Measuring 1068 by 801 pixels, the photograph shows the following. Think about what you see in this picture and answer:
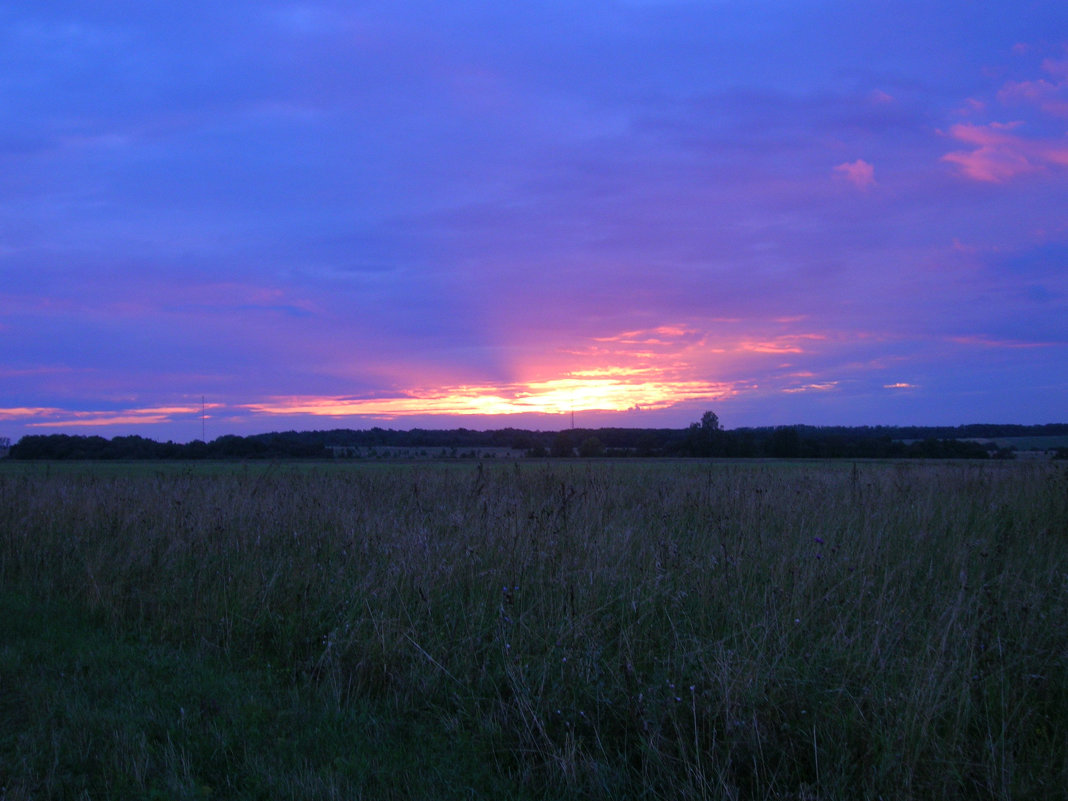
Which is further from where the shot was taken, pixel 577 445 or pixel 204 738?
pixel 577 445

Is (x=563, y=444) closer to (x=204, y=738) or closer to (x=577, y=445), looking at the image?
(x=577, y=445)

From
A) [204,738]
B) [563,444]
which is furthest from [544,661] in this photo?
[563,444]

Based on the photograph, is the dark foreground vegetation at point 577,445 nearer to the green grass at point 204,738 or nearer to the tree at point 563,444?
the tree at point 563,444

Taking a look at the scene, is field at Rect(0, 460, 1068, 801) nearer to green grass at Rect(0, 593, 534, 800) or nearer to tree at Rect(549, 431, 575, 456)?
green grass at Rect(0, 593, 534, 800)

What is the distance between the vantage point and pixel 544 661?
16.1 feet

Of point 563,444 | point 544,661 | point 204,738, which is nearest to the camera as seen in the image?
point 204,738

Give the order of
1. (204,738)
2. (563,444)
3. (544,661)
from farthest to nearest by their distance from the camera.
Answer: (563,444) < (544,661) < (204,738)

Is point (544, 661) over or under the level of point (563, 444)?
under

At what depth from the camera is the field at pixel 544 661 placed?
376 cm

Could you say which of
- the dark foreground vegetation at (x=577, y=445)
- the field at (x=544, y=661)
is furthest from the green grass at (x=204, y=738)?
the dark foreground vegetation at (x=577, y=445)

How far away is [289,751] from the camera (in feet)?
13.8

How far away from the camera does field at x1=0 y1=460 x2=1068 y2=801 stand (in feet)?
12.3

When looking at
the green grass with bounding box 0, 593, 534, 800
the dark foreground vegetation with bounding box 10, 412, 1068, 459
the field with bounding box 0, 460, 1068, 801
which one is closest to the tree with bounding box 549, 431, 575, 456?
the dark foreground vegetation with bounding box 10, 412, 1068, 459

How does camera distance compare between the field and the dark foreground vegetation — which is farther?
the dark foreground vegetation
